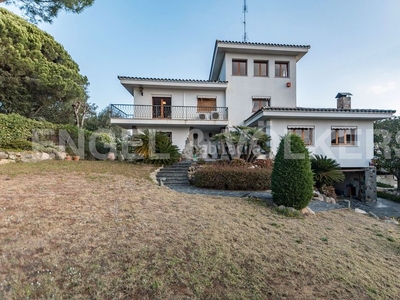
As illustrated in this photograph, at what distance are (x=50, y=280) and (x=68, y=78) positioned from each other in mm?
19900

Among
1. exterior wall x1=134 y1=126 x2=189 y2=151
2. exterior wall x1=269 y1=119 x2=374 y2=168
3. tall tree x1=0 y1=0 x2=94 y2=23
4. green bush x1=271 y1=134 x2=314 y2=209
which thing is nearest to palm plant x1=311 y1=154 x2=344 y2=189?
exterior wall x1=269 y1=119 x2=374 y2=168

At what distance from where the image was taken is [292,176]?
19.2 feet

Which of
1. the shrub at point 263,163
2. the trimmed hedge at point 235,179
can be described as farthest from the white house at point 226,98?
the trimmed hedge at point 235,179

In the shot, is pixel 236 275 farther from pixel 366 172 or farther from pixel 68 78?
pixel 68 78

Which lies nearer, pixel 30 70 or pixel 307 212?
pixel 307 212

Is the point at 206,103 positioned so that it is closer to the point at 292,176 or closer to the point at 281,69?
the point at 281,69

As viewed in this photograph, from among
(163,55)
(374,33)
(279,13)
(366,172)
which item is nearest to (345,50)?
(374,33)

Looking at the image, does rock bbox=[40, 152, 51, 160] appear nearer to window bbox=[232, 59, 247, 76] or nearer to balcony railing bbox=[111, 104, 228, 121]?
balcony railing bbox=[111, 104, 228, 121]

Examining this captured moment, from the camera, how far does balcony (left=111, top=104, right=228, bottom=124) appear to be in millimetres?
13766

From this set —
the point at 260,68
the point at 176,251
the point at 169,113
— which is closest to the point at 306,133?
the point at 260,68

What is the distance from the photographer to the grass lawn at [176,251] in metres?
2.32

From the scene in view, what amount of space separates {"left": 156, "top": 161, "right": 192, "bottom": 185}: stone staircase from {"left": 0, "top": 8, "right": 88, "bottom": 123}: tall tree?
43.1ft

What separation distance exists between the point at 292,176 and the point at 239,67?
11824mm

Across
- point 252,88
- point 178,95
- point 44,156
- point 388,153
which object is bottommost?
point 44,156
